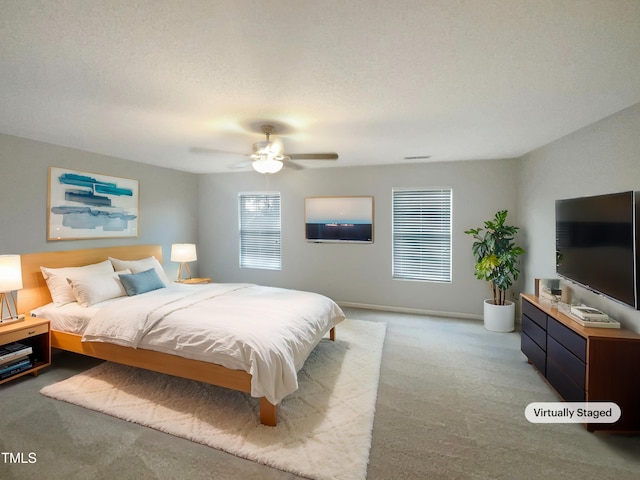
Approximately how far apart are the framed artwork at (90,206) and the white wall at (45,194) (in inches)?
2.9

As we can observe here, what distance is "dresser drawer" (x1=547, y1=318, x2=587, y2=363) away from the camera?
2059mm

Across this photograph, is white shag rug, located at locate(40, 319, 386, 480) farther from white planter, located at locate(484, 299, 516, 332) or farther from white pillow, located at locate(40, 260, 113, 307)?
white planter, located at locate(484, 299, 516, 332)

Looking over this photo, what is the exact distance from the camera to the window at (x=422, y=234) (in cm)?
454

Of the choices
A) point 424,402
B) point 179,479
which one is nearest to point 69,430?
point 179,479

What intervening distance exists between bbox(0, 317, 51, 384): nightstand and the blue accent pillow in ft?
2.48

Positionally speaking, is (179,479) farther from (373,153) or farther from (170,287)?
(373,153)

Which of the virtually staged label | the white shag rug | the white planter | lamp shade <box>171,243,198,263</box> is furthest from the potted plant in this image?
lamp shade <box>171,243,198,263</box>

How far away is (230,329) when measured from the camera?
2.29 metres

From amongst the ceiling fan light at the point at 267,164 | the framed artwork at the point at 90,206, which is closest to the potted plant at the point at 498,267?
the ceiling fan light at the point at 267,164

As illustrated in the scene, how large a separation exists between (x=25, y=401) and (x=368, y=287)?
13.6 ft

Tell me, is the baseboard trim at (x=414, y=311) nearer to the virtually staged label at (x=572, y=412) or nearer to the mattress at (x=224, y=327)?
the mattress at (x=224, y=327)

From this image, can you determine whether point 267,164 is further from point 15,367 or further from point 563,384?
point 563,384

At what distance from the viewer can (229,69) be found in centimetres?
175

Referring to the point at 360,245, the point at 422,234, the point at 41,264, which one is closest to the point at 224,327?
the point at 41,264
